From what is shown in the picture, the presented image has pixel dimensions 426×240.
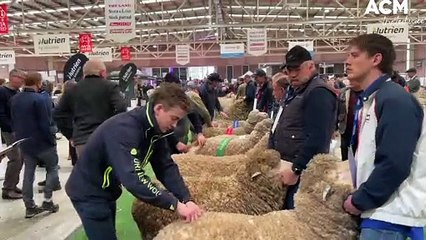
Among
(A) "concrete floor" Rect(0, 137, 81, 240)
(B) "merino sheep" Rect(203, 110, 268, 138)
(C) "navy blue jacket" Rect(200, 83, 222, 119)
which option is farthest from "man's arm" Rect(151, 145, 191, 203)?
(C) "navy blue jacket" Rect(200, 83, 222, 119)

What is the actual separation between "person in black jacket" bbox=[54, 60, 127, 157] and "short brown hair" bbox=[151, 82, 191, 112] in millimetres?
2290

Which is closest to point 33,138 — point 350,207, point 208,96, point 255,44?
point 208,96

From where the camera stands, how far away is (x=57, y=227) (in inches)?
188

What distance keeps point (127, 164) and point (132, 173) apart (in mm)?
48

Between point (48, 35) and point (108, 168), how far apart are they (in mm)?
14467

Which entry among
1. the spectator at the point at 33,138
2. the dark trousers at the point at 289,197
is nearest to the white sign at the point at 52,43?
the spectator at the point at 33,138

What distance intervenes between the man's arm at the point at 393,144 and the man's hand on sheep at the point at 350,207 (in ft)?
0.36

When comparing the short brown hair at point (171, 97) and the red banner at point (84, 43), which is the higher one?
the red banner at point (84, 43)

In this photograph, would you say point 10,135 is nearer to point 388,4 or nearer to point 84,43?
point 84,43

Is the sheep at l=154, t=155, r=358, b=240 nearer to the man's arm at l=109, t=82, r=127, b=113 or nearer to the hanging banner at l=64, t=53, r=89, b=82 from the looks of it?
the man's arm at l=109, t=82, r=127, b=113

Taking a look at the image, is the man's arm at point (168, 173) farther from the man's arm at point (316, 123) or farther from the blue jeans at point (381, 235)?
the blue jeans at point (381, 235)

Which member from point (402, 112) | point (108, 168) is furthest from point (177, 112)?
point (402, 112)

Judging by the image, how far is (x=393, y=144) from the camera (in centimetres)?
170

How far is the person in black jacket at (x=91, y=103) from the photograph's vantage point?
14.3 ft
